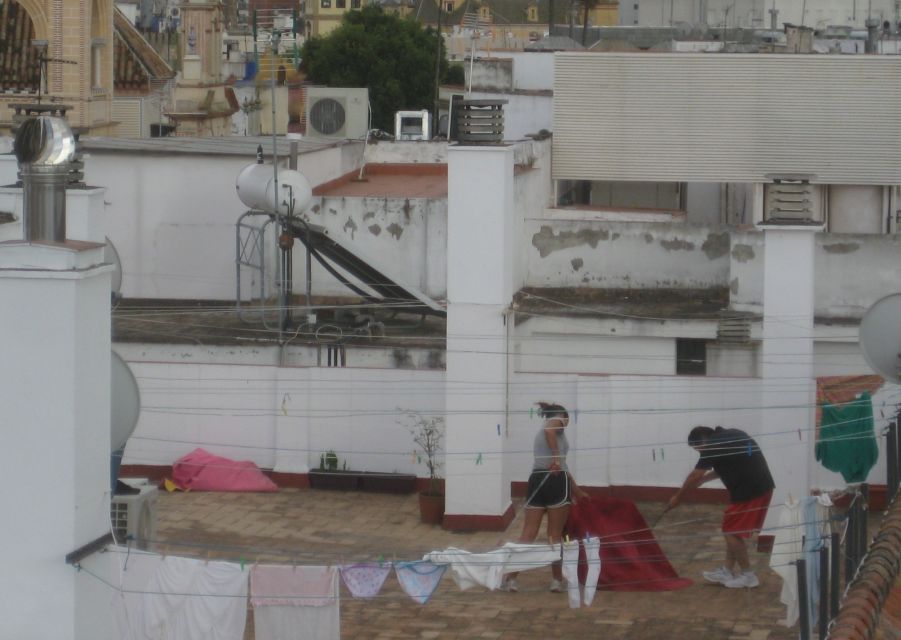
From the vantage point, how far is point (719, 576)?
43.4 ft

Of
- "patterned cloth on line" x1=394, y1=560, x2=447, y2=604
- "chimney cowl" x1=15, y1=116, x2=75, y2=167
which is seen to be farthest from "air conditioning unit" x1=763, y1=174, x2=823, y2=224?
"chimney cowl" x1=15, y1=116, x2=75, y2=167

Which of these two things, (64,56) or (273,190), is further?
(64,56)

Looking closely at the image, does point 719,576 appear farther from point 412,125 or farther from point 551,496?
point 412,125

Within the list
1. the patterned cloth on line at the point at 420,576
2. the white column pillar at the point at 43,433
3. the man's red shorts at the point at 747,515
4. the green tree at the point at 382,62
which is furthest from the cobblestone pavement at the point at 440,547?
the green tree at the point at 382,62

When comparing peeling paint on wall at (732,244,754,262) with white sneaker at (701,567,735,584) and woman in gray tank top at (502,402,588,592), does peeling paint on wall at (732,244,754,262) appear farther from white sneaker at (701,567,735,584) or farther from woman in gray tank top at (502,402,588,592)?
white sneaker at (701,567,735,584)

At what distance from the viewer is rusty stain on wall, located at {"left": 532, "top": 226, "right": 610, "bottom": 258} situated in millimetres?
19047

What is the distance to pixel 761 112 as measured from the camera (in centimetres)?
2186

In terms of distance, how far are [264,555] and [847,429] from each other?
5.42 metres

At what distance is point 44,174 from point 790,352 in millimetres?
8083

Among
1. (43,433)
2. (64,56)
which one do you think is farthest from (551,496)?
(64,56)

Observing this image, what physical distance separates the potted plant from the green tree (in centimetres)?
4135

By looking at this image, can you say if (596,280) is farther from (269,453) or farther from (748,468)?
(748,468)

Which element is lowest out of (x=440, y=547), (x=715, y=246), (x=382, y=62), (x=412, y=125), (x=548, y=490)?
(x=440, y=547)

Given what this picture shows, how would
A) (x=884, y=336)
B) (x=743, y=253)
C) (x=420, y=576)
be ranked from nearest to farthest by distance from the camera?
(x=420, y=576) < (x=884, y=336) < (x=743, y=253)
